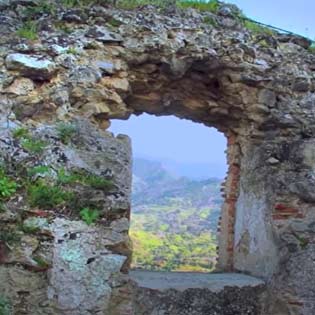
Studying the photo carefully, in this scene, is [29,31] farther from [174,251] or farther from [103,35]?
[174,251]

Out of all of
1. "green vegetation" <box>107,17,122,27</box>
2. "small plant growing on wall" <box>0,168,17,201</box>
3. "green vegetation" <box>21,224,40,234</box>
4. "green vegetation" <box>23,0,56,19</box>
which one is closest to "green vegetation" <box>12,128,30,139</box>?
"small plant growing on wall" <box>0,168,17,201</box>

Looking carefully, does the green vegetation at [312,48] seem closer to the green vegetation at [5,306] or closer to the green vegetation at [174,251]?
the green vegetation at [174,251]

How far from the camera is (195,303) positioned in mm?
4613

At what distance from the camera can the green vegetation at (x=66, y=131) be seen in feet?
13.6

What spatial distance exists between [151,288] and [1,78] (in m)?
2.19

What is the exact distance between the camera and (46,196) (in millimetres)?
3730

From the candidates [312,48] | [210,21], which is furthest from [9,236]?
[312,48]

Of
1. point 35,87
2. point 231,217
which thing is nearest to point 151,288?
point 231,217

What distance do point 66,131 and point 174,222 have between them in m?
7.88

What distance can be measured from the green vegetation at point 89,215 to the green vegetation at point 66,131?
647mm

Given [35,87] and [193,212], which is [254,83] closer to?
[35,87]

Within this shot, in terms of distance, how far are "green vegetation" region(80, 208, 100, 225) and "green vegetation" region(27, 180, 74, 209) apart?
14 centimetres

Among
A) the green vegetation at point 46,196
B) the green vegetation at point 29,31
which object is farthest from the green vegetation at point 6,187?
the green vegetation at point 29,31

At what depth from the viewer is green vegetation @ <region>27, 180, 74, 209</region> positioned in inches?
146
